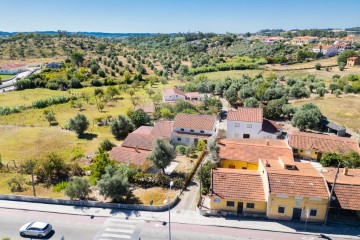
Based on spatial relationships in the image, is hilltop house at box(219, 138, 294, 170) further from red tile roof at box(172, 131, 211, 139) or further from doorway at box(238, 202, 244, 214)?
doorway at box(238, 202, 244, 214)

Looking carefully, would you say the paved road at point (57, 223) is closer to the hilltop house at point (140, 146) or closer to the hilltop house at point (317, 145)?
the hilltop house at point (140, 146)

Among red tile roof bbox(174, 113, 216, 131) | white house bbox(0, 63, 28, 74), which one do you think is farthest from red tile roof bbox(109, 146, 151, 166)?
Result: white house bbox(0, 63, 28, 74)

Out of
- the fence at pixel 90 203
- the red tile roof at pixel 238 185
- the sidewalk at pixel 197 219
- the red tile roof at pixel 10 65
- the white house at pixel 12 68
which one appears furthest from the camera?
the red tile roof at pixel 10 65

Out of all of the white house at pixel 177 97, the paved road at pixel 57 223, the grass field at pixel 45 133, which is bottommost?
the grass field at pixel 45 133

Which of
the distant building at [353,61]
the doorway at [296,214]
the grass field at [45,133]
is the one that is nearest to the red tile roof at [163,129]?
the grass field at [45,133]

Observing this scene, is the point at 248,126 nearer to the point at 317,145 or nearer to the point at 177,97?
the point at 317,145

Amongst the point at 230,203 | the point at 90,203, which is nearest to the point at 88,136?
the point at 90,203
